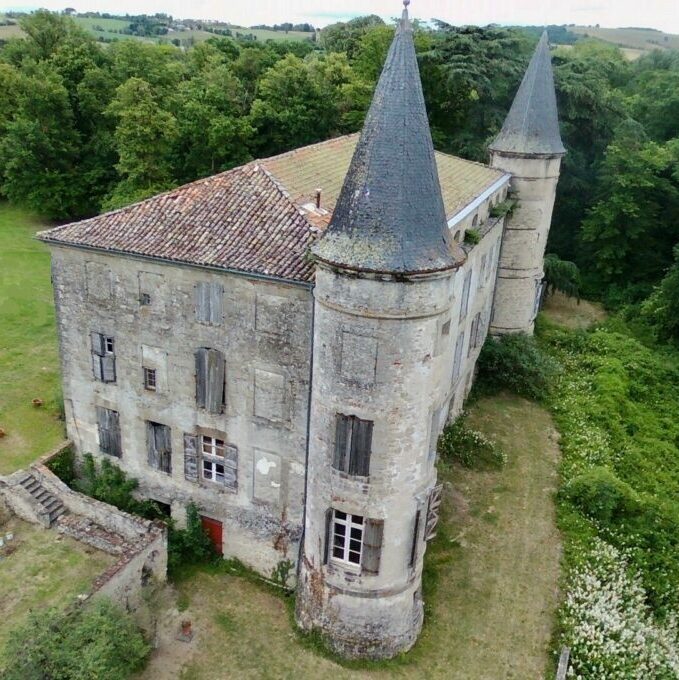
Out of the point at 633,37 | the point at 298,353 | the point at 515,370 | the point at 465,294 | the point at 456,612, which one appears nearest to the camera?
the point at 298,353

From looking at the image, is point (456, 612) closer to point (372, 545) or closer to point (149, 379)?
point (372, 545)

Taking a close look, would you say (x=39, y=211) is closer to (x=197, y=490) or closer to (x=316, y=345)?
(x=197, y=490)

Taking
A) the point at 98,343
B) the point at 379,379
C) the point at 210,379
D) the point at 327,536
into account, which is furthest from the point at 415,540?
the point at 98,343

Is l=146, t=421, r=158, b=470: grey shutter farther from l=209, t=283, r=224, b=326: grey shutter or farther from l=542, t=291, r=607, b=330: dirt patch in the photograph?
l=542, t=291, r=607, b=330: dirt patch

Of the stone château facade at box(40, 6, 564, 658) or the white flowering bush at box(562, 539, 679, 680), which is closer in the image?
the stone château facade at box(40, 6, 564, 658)

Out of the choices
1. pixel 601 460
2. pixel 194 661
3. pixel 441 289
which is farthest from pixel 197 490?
pixel 601 460

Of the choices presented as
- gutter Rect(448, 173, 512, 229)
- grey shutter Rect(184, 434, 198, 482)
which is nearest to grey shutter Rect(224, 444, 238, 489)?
grey shutter Rect(184, 434, 198, 482)
